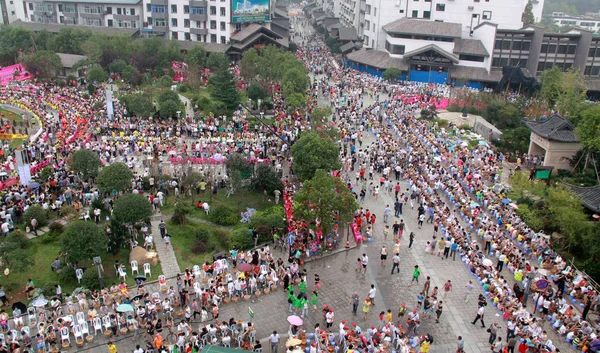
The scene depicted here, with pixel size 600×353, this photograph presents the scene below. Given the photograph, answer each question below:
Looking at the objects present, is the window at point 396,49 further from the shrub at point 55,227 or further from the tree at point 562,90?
the shrub at point 55,227

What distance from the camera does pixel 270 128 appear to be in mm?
42750

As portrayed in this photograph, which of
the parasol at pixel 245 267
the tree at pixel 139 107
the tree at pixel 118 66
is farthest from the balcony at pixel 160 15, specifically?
the parasol at pixel 245 267

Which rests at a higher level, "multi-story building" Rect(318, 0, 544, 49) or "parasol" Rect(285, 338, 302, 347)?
"multi-story building" Rect(318, 0, 544, 49)

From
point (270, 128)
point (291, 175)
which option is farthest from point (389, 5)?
point (291, 175)

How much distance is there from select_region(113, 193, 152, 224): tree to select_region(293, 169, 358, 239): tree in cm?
732

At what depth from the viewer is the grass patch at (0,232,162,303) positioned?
2234cm

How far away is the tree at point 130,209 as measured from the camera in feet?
81.9

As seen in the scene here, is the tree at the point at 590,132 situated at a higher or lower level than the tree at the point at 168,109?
higher

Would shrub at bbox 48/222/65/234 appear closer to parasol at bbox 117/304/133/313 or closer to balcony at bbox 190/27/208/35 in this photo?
parasol at bbox 117/304/133/313

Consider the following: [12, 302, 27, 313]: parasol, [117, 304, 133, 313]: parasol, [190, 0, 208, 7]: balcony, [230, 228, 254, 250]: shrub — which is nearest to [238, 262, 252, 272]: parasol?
[230, 228, 254, 250]: shrub

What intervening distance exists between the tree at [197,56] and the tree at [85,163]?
109 feet

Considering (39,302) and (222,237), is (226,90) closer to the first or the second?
(222,237)

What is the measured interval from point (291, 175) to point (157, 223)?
1008cm

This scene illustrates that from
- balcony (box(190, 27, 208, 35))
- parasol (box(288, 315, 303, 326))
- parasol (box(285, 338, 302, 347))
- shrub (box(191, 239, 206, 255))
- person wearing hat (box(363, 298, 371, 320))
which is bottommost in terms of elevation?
Result: shrub (box(191, 239, 206, 255))
